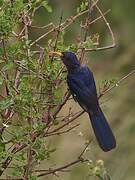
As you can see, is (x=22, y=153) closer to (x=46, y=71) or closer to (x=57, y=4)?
(x=46, y=71)

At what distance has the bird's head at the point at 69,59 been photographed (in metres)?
3.14

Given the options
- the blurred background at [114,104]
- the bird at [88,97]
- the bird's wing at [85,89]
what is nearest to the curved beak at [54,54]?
the bird at [88,97]

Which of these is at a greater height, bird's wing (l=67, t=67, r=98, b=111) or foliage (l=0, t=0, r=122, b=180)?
bird's wing (l=67, t=67, r=98, b=111)

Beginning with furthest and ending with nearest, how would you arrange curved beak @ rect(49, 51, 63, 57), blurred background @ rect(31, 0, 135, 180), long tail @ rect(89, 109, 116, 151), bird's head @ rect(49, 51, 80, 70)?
1. blurred background @ rect(31, 0, 135, 180)
2. long tail @ rect(89, 109, 116, 151)
3. bird's head @ rect(49, 51, 80, 70)
4. curved beak @ rect(49, 51, 63, 57)

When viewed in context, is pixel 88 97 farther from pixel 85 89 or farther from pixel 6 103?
pixel 6 103

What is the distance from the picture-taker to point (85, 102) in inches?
140

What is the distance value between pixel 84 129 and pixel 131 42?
153 cm

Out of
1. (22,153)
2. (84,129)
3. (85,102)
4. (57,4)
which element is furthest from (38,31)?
(22,153)

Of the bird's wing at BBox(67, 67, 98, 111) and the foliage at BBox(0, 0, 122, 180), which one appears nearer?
the foliage at BBox(0, 0, 122, 180)

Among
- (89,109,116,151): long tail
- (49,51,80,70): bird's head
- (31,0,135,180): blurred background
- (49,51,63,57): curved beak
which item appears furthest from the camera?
(31,0,135,180): blurred background

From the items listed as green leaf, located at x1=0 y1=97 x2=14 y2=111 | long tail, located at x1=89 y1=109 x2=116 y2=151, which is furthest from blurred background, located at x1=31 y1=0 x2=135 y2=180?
green leaf, located at x1=0 y1=97 x2=14 y2=111

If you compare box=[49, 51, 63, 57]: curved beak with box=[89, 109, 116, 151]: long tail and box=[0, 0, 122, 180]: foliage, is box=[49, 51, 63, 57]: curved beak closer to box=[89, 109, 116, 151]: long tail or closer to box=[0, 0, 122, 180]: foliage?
box=[0, 0, 122, 180]: foliage

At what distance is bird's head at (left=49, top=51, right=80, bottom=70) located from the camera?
3.14 m

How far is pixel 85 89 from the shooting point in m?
3.57
